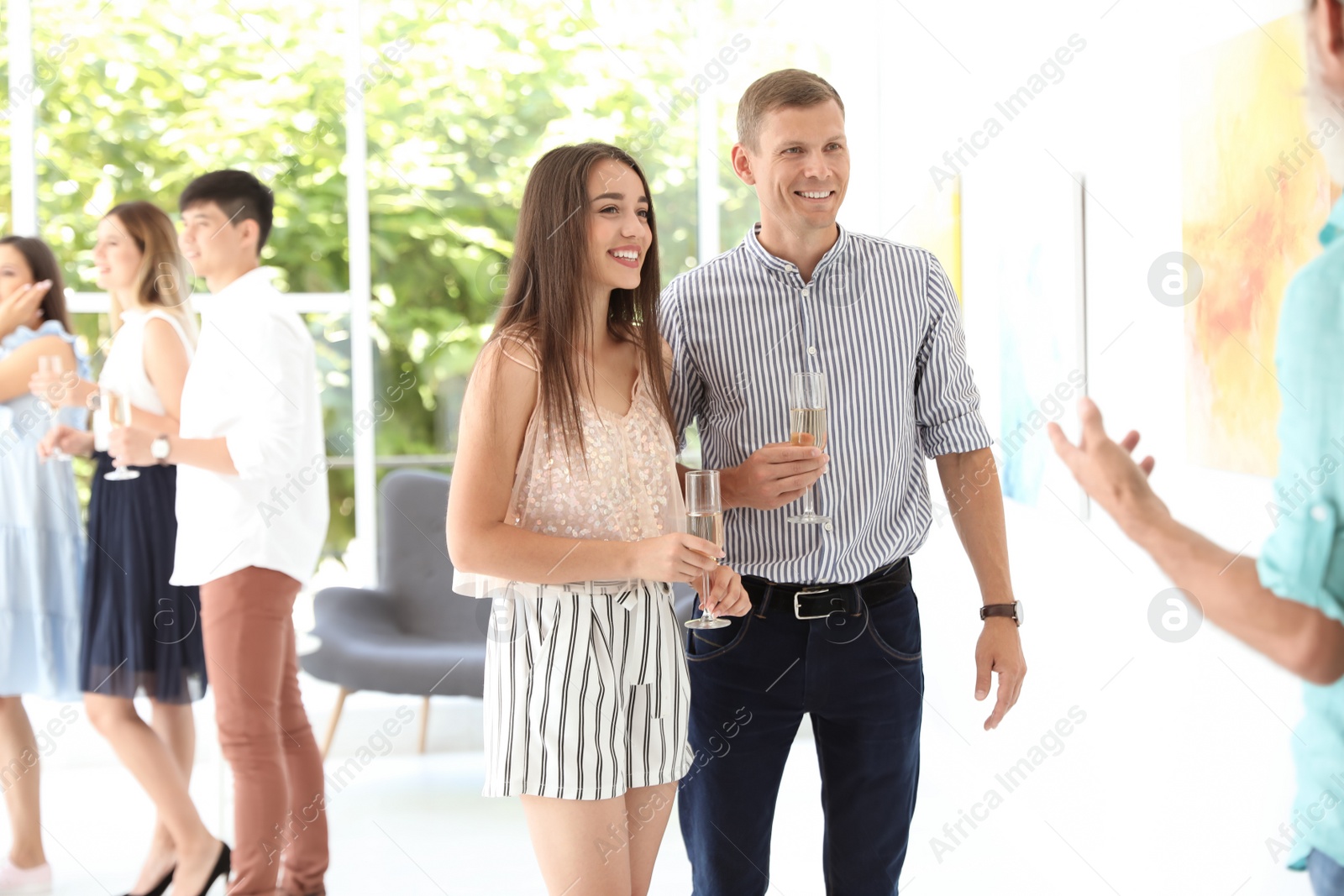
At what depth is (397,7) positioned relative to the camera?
4926 mm

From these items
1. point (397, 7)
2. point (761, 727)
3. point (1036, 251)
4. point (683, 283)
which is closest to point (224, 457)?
point (683, 283)

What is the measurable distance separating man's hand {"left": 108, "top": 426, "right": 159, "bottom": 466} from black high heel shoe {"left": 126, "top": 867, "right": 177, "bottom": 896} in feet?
3.74

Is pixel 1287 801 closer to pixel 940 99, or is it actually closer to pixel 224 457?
pixel 224 457

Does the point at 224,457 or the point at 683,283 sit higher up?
the point at 683,283

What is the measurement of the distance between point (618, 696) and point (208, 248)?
5.85 ft

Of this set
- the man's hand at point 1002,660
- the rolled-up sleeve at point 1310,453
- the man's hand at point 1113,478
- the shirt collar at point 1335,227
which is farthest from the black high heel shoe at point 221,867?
Answer: the shirt collar at point 1335,227

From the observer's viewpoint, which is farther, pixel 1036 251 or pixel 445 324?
pixel 445 324

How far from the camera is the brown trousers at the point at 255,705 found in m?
2.65

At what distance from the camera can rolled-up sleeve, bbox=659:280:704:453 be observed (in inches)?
75.8

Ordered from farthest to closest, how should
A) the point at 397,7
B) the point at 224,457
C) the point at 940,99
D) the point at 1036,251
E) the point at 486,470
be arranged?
1. the point at 397,7
2. the point at 940,99
3. the point at 1036,251
4. the point at 224,457
5. the point at 486,470

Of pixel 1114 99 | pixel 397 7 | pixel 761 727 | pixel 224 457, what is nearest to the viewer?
pixel 761 727

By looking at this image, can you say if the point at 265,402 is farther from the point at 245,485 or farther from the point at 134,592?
the point at 134,592

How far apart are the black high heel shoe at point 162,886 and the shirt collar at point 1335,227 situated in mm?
3080

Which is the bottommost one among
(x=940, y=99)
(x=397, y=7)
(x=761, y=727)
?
(x=761, y=727)
